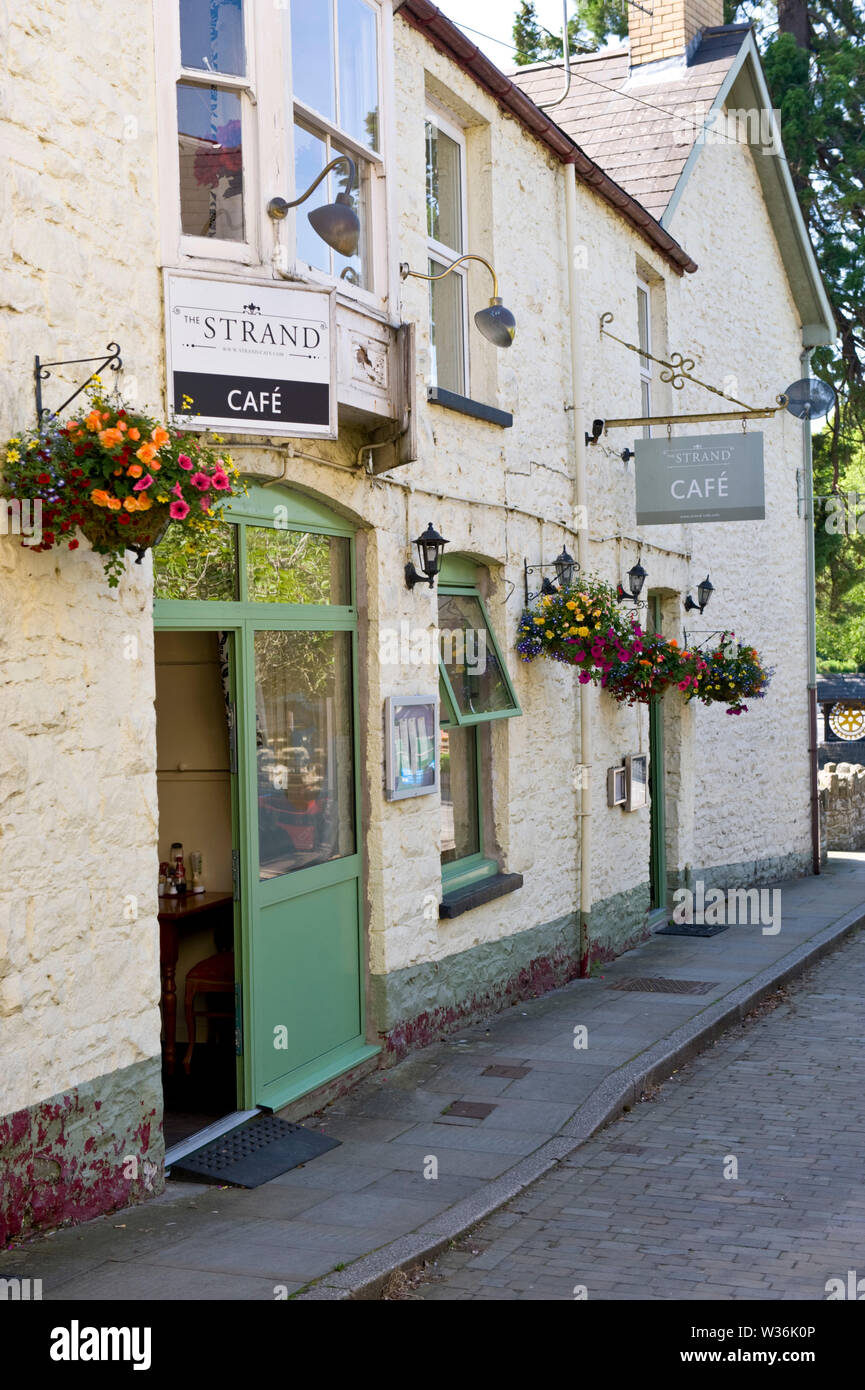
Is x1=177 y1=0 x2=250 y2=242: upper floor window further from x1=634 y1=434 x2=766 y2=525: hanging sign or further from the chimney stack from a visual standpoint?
the chimney stack

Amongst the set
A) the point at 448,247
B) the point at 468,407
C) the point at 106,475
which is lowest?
the point at 106,475

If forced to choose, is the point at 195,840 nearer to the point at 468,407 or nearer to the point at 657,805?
the point at 468,407

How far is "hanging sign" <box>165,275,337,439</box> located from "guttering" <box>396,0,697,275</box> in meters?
2.98

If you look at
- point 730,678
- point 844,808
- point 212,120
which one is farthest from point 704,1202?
point 844,808

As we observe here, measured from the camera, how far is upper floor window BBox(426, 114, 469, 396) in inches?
378

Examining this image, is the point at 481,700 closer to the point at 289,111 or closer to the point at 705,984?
the point at 705,984

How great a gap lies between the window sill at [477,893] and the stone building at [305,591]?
4 centimetres

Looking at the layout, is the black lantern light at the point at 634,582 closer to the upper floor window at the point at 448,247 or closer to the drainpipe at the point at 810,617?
the upper floor window at the point at 448,247

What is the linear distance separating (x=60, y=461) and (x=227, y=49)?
262 cm

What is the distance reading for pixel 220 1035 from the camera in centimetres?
827

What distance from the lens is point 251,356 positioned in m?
6.41

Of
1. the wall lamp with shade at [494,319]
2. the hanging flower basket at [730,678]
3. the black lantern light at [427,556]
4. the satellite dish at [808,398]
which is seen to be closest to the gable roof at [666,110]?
the satellite dish at [808,398]

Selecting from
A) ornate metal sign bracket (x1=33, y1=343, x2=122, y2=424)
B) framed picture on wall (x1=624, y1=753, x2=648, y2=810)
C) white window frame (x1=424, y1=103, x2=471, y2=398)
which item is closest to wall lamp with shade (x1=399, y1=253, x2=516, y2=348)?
white window frame (x1=424, y1=103, x2=471, y2=398)

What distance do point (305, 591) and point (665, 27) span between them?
11.5 metres
